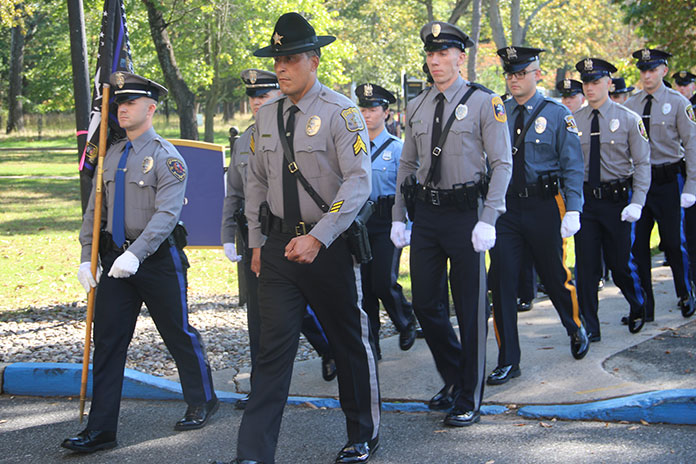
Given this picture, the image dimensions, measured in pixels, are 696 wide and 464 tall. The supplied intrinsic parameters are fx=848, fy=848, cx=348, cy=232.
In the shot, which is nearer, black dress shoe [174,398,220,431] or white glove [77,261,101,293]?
white glove [77,261,101,293]

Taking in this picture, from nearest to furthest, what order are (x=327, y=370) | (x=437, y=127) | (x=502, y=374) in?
1. (x=437, y=127)
2. (x=502, y=374)
3. (x=327, y=370)

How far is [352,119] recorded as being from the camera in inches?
168

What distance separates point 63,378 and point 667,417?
12.8 ft

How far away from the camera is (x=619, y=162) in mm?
6871

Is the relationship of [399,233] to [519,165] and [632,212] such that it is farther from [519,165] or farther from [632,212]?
[632,212]

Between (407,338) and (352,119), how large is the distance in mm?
2930

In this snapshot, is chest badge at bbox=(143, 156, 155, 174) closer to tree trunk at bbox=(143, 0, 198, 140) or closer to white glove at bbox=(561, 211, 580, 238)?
white glove at bbox=(561, 211, 580, 238)

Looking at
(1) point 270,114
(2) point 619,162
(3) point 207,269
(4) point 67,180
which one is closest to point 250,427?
(1) point 270,114

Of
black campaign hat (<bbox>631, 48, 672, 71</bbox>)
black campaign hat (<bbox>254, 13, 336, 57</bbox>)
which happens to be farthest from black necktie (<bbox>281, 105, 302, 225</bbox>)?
black campaign hat (<bbox>631, 48, 672, 71</bbox>)

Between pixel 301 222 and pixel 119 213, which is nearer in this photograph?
pixel 301 222

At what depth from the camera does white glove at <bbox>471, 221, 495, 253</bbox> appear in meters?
4.77

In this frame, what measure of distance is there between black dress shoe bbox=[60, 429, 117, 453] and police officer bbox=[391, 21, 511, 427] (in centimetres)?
192

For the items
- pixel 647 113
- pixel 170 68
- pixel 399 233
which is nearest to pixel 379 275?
pixel 399 233

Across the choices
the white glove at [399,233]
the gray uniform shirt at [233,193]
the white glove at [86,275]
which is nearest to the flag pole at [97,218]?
the white glove at [86,275]
